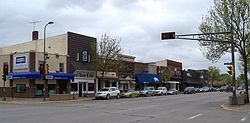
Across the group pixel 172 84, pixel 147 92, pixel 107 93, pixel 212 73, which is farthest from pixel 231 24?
pixel 212 73

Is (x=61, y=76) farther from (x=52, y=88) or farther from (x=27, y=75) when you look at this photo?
(x=27, y=75)

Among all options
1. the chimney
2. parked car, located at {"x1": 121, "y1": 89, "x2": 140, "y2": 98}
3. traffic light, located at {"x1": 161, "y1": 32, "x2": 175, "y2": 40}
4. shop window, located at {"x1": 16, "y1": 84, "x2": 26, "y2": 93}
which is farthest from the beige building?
traffic light, located at {"x1": 161, "y1": 32, "x2": 175, "y2": 40}

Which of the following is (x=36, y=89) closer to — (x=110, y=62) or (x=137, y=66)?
(x=110, y=62)

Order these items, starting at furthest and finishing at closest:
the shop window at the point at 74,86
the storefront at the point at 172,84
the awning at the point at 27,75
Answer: the storefront at the point at 172,84 < the shop window at the point at 74,86 < the awning at the point at 27,75

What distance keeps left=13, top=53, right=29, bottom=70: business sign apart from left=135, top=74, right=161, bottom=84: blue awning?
2768 centimetres

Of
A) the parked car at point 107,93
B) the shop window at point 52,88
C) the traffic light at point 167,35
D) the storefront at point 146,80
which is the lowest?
the parked car at point 107,93

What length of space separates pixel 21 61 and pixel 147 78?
105ft

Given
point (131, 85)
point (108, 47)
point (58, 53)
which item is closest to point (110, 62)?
point (108, 47)

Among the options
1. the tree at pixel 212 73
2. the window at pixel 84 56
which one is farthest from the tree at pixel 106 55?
the tree at pixel 212 73

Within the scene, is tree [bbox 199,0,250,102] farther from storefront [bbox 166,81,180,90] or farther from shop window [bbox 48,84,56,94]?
storefront [bbox 166,81,180,90]

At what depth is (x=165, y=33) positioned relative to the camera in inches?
1066

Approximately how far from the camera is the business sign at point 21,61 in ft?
151

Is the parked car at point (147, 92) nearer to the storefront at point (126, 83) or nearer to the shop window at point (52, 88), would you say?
the storefront at point (126, 83)

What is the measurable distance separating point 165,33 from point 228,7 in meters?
8.18
